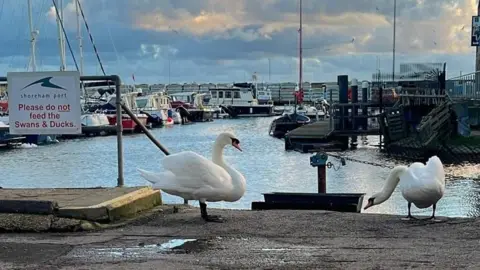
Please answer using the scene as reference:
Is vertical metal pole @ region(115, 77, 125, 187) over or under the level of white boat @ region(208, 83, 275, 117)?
over

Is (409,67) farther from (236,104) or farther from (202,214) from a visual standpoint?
(202,214)

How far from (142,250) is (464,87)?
154ft

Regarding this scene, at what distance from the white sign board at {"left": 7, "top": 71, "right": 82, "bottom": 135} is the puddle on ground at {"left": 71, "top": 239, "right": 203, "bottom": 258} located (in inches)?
133

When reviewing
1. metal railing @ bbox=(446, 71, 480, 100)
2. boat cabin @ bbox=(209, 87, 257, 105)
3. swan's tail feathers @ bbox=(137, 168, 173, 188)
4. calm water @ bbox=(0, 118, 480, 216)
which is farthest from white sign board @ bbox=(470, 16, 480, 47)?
boat cabin @ bbox=(209, 87, 257, 105)

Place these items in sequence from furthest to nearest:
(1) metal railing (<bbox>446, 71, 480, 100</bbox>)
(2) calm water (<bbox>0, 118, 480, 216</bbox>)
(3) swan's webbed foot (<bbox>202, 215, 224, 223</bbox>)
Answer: (1) metal railing (<bbox>446, 71, 480, 100</bbox>) < (2) calm water (<bbox>0, 118, 480, 216</bbox>) < (3) swan's webbed foot (<bbox>202, 215, 224, 223</bbox>)

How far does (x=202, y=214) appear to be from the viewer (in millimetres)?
8602

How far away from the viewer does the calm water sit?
2542cm

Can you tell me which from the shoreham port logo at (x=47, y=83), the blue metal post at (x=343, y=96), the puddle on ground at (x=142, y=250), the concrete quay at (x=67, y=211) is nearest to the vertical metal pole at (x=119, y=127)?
the shoreham port logo at (x=47, y=83)

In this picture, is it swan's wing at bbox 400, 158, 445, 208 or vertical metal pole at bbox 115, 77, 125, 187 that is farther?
vertical metal pole at bbox 115, 77, 125, 187

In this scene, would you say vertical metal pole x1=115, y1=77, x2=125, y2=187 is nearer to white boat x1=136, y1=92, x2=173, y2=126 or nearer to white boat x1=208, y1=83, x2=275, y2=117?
white boat x1=136, y1=92, x2=173, y2=126

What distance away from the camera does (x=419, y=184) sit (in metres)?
9.52

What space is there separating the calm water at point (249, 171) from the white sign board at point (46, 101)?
34.5ft

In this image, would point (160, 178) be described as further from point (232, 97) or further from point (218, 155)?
point (232, 97)

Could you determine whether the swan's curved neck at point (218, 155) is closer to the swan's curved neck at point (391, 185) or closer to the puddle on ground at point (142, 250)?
the puddle on ground at point (142, 250)
